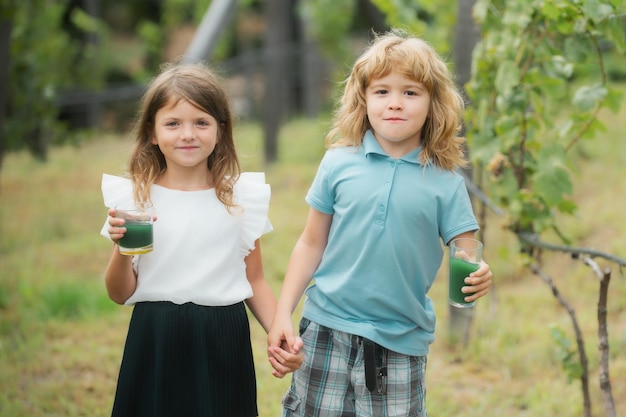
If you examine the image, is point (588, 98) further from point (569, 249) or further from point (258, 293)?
point (258, 293)

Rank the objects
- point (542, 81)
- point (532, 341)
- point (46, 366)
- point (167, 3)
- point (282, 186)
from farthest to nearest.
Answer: point (167, 3), point (282, 186), point (532, 341), point (46, 366), point (542, 81)

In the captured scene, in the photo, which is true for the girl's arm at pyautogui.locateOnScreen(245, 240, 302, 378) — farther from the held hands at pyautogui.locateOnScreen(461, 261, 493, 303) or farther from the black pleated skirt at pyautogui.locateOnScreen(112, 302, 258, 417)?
the held hands at pyautogui.locateOnScreen(461, 261, 493, 303)

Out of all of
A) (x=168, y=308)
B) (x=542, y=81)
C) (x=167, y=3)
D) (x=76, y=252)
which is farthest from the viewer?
(x=167, y=3)

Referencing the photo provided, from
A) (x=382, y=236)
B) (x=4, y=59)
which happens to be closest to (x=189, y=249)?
(x=382, y=236)

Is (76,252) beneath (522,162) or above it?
beneath

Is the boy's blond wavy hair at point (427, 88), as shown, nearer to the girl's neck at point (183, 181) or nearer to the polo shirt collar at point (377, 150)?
the polo shirt collar at point (377, 150)

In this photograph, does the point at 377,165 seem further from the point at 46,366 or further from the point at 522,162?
the point at 46,366

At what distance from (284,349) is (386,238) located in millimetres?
396

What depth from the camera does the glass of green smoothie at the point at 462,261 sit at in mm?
1912

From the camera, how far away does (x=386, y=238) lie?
80.4 inches

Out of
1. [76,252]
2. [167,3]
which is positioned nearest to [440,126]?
[76,252]

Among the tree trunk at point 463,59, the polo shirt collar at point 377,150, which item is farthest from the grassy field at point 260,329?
the polo shirt collar at point 377,150

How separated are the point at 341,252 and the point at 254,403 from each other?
49 cm

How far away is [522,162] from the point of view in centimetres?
304
